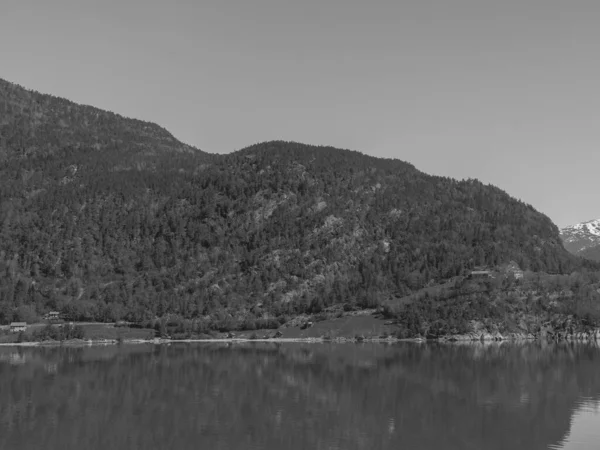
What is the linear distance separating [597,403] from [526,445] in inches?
1136

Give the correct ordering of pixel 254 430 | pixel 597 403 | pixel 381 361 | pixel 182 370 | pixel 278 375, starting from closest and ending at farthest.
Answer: pixel 254 430 < pixel 597 403 < pixel 278 375 < pixel 182 370 < pixel 381 361

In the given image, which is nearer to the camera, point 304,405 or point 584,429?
point 584,429

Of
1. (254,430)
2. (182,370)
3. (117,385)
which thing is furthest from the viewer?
(182,370)

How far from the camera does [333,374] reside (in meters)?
138

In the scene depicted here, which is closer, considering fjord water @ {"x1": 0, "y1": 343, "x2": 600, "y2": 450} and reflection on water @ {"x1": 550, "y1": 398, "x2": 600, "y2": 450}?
reflection on water @ {"x1": 550, "y1": 398, "x2": 600, "y2": 450}

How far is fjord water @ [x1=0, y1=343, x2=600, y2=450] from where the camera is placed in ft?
238

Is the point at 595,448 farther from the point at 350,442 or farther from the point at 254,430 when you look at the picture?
the point at 254,430

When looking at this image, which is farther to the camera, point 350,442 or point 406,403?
point 406,403

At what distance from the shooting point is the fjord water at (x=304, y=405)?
238 feet

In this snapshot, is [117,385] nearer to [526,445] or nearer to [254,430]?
[254,430]

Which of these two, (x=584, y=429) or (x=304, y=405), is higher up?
(x=584, y=429)

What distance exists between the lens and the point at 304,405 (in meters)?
95.4

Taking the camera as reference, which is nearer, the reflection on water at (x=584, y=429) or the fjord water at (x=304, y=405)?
the reflection on water at (x=584, y=429)

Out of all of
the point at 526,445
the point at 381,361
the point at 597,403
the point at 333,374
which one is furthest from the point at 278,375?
the point at 526,445
